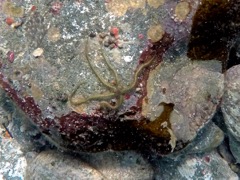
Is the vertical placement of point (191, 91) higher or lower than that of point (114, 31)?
lower

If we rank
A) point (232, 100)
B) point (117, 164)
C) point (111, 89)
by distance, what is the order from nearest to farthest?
point (111, 89) → point (232, 100) → point (117, 164)

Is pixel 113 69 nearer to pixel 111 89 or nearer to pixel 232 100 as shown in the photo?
pixel 111 89

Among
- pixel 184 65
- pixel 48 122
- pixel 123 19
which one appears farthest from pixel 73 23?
pixel 184 65

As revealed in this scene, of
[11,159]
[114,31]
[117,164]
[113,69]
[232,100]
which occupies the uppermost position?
[114,31]

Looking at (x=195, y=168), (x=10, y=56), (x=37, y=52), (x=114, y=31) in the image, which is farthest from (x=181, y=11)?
(x=195, y=168)

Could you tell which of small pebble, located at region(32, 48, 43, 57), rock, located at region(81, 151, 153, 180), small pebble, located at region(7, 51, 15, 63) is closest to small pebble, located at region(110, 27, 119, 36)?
small pebble, located at region(32, 48, 43, 57)

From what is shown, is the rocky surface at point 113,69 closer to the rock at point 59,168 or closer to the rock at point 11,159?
the rock at point 59,168

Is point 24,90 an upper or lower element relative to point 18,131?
upper

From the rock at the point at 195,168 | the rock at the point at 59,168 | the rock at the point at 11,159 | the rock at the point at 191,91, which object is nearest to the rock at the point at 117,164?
the rock at the point at 59,168

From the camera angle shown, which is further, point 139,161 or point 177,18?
point 139,161

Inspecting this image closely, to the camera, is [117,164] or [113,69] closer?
[113,69]

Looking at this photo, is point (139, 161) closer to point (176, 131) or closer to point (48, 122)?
point (176, 131)
